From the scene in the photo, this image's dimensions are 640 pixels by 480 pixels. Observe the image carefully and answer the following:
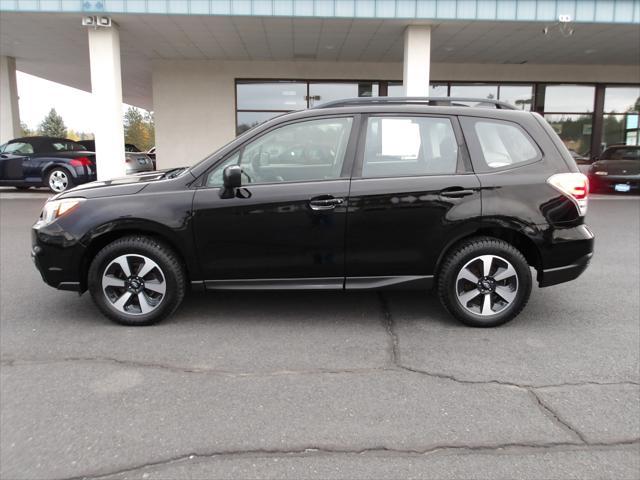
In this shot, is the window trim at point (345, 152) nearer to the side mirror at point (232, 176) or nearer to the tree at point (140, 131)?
the side mirror at point (232, 176)

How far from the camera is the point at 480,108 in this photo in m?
4.45

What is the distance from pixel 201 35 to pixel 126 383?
12.4 metres

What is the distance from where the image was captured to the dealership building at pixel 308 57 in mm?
11914

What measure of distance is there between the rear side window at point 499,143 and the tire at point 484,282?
661 mm

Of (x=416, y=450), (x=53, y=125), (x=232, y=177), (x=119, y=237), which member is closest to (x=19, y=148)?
(x=119, y=237)

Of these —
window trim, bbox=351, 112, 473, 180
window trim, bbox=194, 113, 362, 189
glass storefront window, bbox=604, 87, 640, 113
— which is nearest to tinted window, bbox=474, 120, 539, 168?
window trim, bbox=351, 112, 473, 180

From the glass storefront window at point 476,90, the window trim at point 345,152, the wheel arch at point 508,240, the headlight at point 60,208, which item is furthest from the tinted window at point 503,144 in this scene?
the glass storefront window at point 476,90

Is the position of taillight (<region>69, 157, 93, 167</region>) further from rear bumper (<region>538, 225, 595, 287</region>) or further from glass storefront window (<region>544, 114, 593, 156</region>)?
glass storefront window (<region>544, 114, 593, 156</region>)

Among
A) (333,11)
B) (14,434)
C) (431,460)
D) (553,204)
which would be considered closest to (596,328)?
(553,204)

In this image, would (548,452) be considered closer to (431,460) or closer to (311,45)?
(431,460)

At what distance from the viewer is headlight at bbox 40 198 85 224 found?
4.24 meters

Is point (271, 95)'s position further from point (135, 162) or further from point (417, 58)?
point (417, 58)

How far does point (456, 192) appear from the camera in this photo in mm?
4180

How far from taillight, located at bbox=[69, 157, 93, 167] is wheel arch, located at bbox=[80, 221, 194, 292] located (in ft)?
34.4
